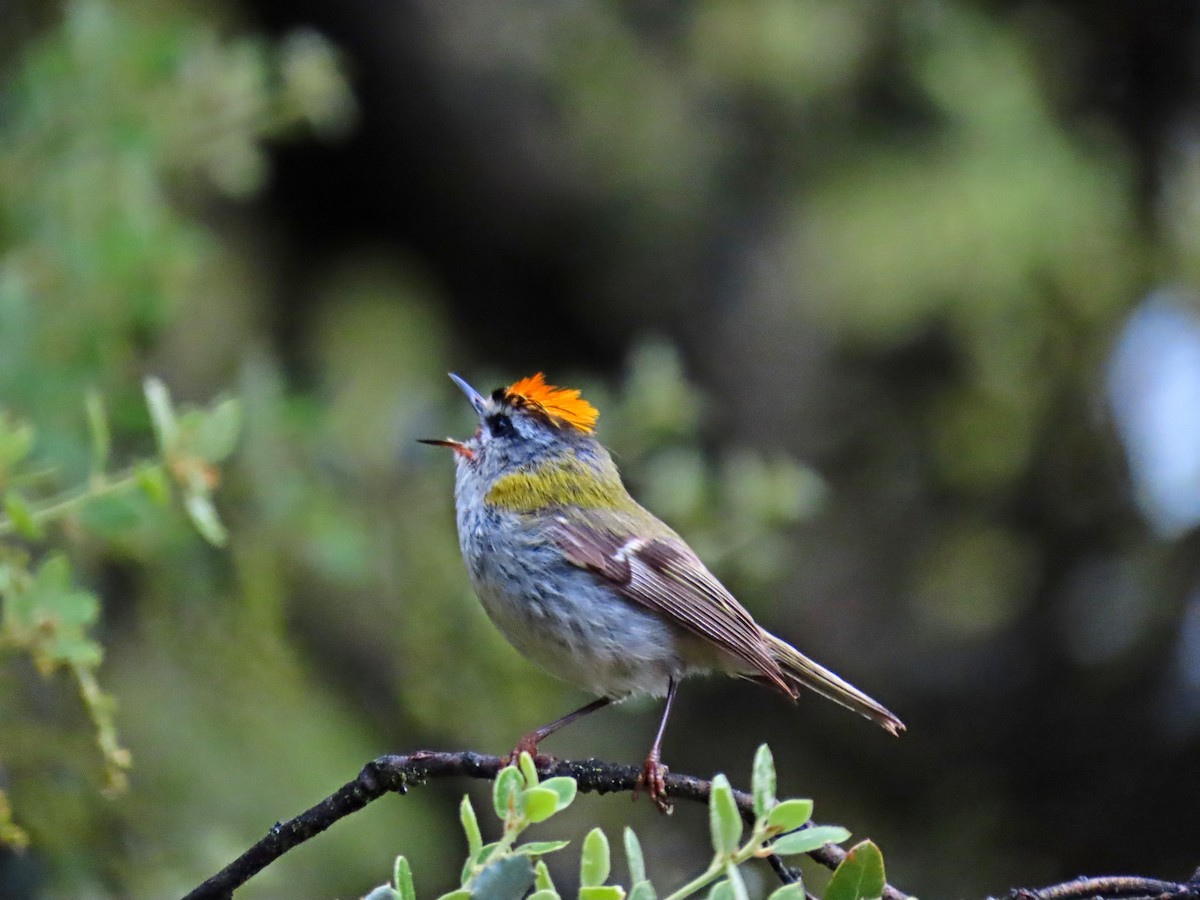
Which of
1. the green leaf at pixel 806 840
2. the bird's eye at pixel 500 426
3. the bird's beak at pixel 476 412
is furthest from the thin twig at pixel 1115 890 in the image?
the bird's eye at pixel 500 426

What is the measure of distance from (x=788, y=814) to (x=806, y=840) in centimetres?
3

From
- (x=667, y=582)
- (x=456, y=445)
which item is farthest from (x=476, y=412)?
(x=667, y=582)

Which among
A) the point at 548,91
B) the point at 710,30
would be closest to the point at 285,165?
the point at 548,91

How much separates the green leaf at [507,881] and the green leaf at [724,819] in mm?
137

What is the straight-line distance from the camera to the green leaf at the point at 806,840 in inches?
39.1

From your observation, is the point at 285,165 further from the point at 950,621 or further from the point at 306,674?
the point at 950,621

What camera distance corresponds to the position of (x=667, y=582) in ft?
7.72

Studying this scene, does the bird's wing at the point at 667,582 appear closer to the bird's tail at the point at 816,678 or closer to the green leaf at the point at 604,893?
the bird's tail at the point at 816,678

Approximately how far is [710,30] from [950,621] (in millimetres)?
2134

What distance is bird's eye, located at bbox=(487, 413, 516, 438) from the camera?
2.71 meters

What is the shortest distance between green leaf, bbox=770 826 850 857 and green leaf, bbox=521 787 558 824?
0.54ft

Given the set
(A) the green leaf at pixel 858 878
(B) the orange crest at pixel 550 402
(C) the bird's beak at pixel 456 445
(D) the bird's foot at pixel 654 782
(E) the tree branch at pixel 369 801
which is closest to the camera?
(A) the green leaf at pixel 858 878

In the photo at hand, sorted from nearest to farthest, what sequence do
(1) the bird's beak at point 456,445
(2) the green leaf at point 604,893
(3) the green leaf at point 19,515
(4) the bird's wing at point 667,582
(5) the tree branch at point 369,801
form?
(2) the green leaf at point 604,893 < (5) the tree branch at point 369,801 < (3) the green leaf at point 19,515 < (4) the bird's wing at point 667,582 < (1) the bird's beak at point 456,445

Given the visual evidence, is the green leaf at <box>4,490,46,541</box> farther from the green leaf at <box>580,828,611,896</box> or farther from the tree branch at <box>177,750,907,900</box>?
the green leaf at <box>580,828,611,896</box>
